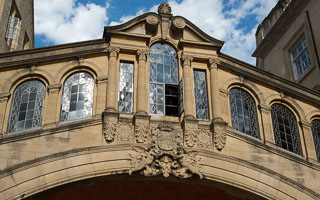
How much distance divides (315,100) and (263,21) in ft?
30.5

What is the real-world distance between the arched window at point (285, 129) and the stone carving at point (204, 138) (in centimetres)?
256

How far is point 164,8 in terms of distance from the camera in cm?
1673

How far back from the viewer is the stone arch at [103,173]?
13031 millimetres

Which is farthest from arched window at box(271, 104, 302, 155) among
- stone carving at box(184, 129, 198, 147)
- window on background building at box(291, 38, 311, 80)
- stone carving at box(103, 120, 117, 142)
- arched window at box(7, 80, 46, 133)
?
arched window at box(7, 80, 46, 133)

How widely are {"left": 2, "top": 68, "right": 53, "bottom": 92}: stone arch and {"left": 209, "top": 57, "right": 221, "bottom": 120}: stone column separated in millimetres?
5163

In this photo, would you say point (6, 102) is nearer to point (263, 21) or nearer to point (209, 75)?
point (209, 75)

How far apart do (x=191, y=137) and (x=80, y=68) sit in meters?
4.22

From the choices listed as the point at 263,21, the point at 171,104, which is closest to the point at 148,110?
the point at 171,104

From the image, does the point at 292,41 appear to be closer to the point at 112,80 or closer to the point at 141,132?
the point at 112,80

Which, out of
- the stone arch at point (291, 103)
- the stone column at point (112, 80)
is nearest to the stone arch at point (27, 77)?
the stone column at point (112, 80)

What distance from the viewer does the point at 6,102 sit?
1455 cm

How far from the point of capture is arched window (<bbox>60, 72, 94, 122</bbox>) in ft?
47.9

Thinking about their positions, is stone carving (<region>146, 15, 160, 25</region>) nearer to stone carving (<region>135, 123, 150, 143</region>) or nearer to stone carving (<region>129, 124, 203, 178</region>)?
stone carving (<region>135, 123, 150, 143</region>)

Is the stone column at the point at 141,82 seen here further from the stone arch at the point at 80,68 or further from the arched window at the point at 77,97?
the arched window at the point at 77,97
